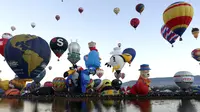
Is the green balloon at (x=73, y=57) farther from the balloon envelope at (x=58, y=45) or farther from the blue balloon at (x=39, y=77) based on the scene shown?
the blue balloon at (x=39, y=77)

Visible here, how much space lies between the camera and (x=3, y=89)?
163 ft

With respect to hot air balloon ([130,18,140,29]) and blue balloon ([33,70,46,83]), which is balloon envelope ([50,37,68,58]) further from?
blue balloon ([33,70,46,83])

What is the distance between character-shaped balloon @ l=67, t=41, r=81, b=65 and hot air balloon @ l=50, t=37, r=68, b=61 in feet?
9.28

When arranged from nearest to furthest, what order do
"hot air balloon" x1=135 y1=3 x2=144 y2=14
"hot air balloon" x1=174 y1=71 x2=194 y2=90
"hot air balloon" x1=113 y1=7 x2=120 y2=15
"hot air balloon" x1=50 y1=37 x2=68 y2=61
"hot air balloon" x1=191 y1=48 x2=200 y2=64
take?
"hot air balloon" x1=50 y1=37 x2=68 y2=61
"hot air balloon" x1=174 y1=71 x2=194 y2=90
"hot air balloon" x1=135 y1=3 x2=144 y2=14
"hot air balloon" x1=113 y1=7 x2=120 y2=15
"hot air balloon" x1=191 y1=48 x2=200 y2=64

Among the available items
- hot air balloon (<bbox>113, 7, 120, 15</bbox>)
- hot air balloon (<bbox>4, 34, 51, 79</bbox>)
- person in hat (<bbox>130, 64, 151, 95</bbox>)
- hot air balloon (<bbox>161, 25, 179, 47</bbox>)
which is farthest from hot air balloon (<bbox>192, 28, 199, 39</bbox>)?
hot air balloon (<bbox>4, 34, 51, 79</bbox>)

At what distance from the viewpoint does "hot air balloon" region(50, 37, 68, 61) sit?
115ft

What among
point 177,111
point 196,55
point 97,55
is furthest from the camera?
point 196,55

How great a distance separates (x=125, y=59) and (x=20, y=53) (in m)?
17.2

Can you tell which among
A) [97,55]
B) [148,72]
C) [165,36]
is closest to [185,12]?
[165,36]

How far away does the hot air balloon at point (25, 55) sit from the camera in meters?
25.7

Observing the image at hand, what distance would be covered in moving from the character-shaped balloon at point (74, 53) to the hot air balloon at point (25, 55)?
11.2 m

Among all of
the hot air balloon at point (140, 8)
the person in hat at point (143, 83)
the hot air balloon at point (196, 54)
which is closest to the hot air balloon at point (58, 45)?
the person in hat at point (143, 83)

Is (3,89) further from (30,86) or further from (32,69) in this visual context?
(32,69)

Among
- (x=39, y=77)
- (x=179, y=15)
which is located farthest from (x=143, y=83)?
(x=39, y=77)
